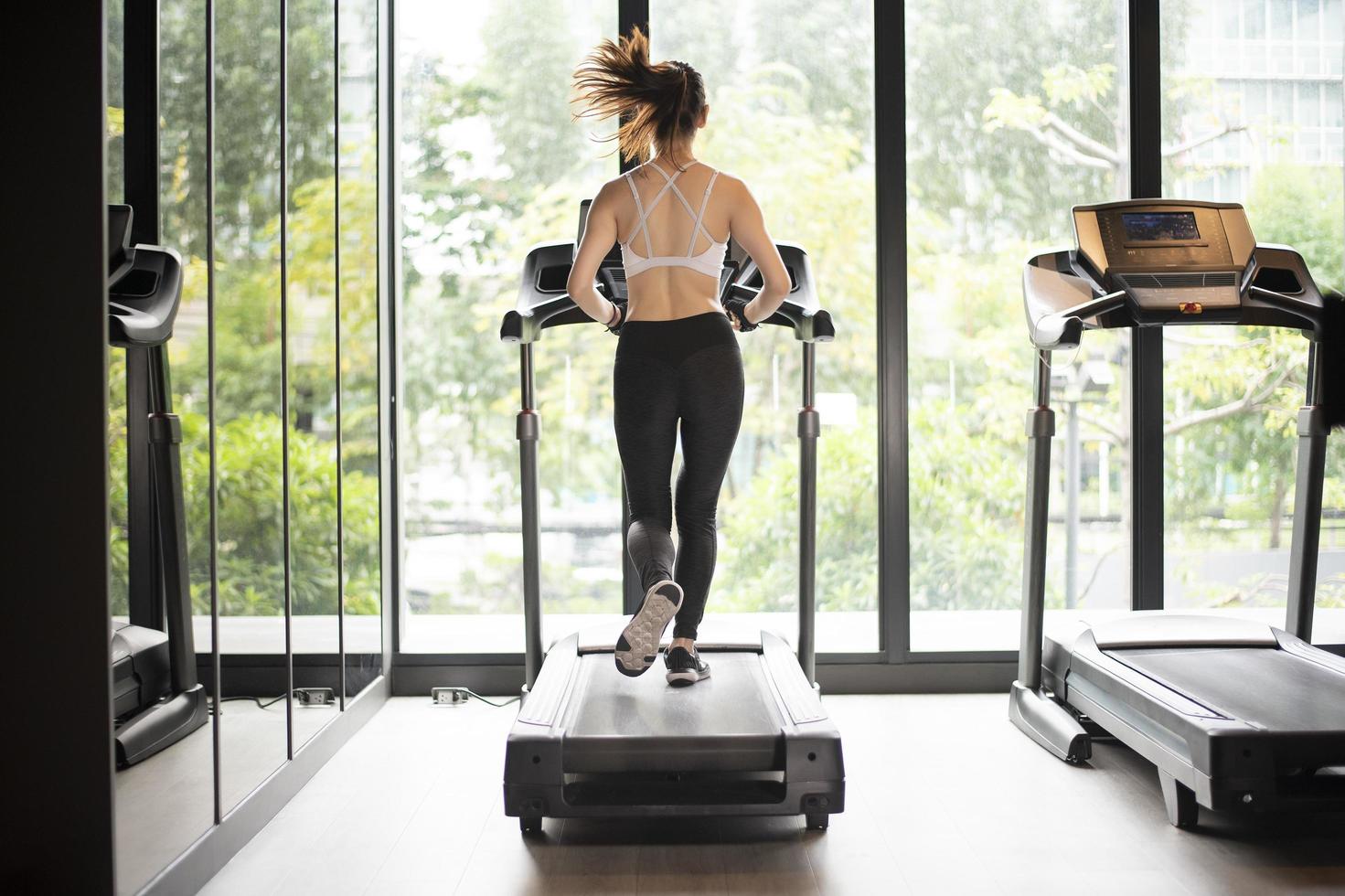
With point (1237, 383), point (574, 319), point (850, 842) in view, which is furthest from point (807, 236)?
point (850, 842)

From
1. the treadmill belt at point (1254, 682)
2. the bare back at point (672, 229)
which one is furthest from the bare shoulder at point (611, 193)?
the treadmill belt at point (1254, 682)

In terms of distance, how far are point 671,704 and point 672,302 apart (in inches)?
42.1

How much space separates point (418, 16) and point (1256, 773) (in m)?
3.74

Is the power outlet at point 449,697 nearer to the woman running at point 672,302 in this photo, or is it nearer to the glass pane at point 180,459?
the woman running at point 672,302

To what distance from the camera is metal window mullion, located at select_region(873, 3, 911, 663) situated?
404 cm

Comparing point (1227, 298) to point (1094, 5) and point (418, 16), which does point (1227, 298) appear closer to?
point (1094, 5)

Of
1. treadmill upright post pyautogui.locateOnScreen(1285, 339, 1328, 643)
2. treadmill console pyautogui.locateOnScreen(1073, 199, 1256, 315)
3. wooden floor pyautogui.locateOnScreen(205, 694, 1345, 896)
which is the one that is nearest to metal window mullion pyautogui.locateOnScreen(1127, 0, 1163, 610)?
treadmill upright post pyautogui.locateOnScreen(1285, 339, 1328, 643)

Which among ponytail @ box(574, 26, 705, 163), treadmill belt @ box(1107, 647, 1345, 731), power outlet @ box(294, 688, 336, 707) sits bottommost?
power outlet @ box(294, 688, 336, 707)

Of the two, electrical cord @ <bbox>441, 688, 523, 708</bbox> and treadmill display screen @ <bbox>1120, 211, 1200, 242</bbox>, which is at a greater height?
treadmill display screen @ <bbox>1120, 211, 1200, 242</bbox>

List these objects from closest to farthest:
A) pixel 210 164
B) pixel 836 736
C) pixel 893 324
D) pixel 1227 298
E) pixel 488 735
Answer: pixel 210 164 < pixel 836 736 < pixel 1227 298 < pixel 488 735 < pixel 893 324

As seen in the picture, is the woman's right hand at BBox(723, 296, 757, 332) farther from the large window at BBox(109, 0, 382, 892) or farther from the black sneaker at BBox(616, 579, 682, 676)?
the large window at BBox(109, 0, 382, 892)

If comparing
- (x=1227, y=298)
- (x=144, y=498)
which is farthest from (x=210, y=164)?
(x=1227, y=298)

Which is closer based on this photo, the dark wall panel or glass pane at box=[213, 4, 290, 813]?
the dark wall panel

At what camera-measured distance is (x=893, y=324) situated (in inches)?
160
